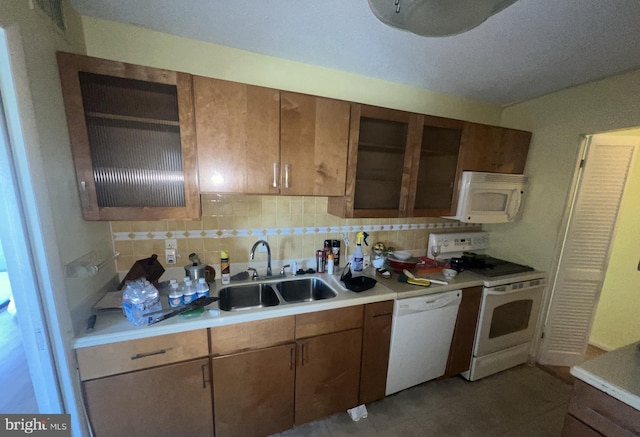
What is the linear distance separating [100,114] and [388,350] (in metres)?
2.16

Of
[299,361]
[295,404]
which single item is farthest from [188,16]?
[295,404]

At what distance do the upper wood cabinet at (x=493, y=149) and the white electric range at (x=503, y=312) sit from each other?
0.73 metres

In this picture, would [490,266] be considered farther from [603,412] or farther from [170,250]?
[170,250]

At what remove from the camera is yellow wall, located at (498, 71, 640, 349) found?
1691 millimetres

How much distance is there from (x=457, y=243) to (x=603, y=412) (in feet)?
4.95

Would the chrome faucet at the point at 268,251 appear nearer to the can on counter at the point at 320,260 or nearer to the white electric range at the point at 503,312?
the can on counter at the point at 320,260

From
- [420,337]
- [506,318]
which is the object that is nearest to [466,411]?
[420,337]

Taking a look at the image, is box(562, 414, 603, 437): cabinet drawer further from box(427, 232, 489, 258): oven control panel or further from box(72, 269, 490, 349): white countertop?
box(427, 232, 489, 258): oven control panel

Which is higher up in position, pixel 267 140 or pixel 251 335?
pixel 267 140

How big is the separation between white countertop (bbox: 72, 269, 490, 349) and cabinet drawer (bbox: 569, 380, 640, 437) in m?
0.78

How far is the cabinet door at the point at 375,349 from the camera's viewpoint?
153 cm

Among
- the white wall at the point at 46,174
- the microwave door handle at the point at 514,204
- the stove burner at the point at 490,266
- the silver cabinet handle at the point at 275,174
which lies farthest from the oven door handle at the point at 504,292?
the white wall at the point at 46,174

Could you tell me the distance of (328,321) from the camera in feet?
4.69

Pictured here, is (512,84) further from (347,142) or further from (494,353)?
(494,353)
